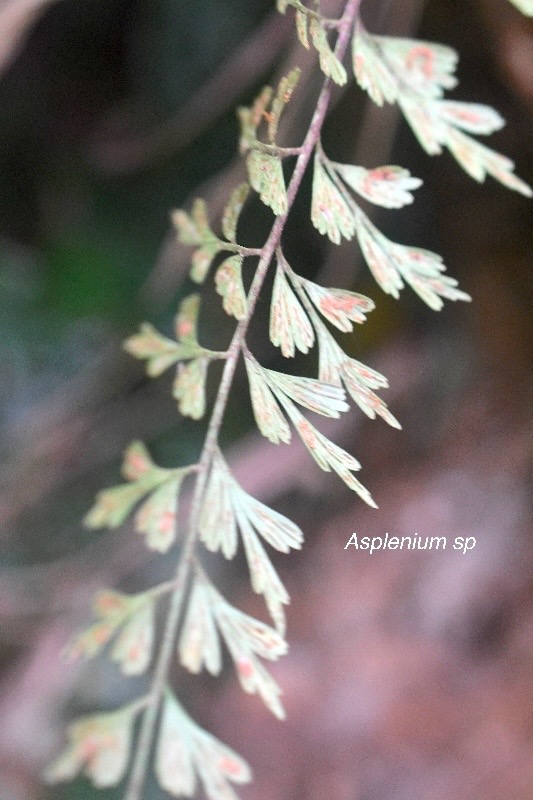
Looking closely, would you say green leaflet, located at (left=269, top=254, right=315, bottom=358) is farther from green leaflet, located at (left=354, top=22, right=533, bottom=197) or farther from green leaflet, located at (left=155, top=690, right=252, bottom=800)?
green leaflet, located at (left=155, top=690, right=252, bottom=800)

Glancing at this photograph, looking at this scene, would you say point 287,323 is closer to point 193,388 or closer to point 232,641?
point 193,388

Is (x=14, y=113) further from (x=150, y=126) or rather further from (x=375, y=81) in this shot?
(x=375, y=81)

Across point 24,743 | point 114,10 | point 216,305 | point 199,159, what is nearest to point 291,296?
point 216,305

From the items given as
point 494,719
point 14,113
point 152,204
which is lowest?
point 494,719

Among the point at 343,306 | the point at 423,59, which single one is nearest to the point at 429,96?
the point at 423,59

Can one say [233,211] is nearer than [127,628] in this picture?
Yes

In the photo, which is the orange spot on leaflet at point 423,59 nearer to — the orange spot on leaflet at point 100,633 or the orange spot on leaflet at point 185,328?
the orange spot on leaflet at point 185,328

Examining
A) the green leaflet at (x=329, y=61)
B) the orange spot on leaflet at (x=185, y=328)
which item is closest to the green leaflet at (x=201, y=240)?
the orange spot on leaflet at (x=185, y=328)

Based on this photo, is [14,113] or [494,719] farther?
[14,113]
